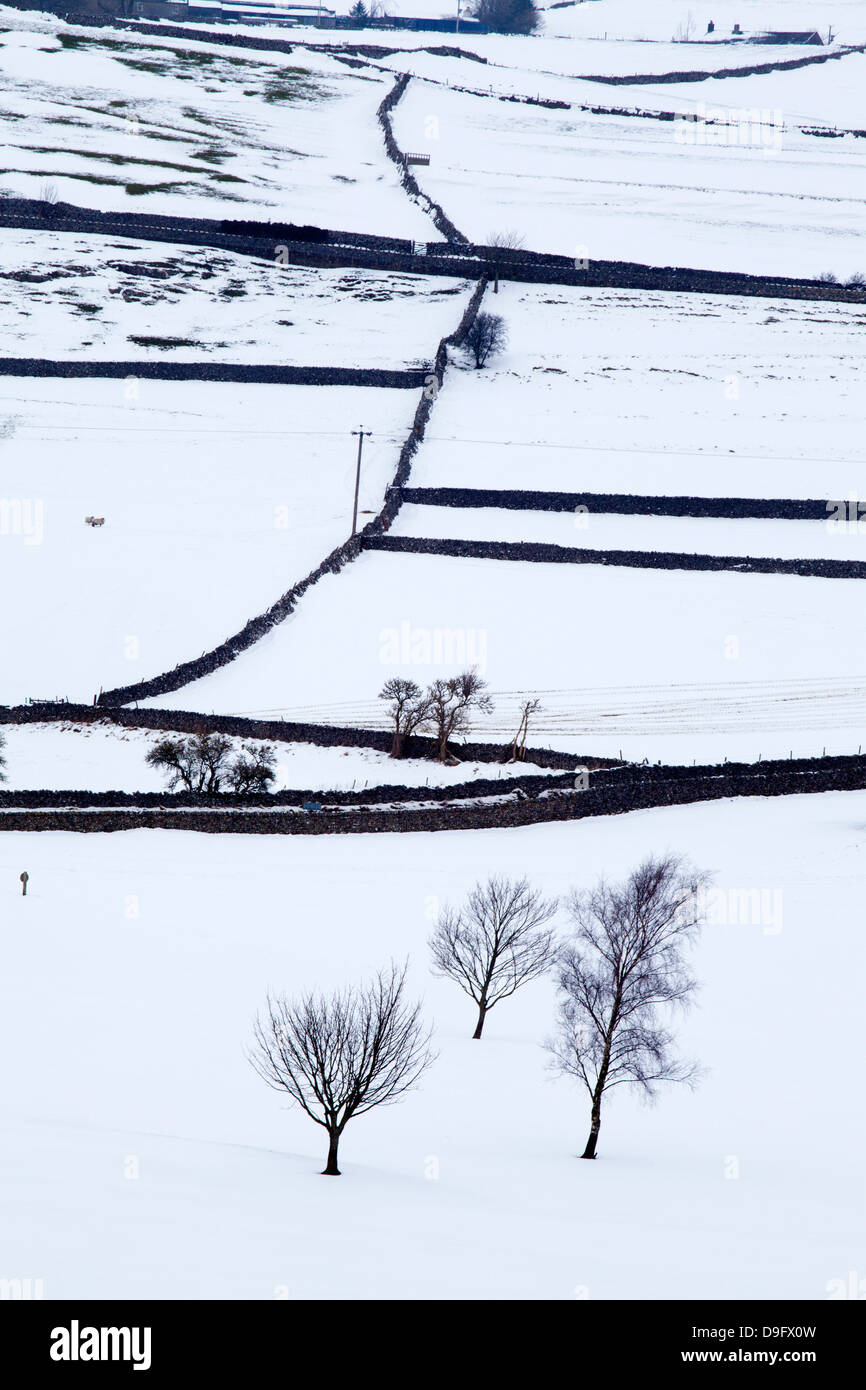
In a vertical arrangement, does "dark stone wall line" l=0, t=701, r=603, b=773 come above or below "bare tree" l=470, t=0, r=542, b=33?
below

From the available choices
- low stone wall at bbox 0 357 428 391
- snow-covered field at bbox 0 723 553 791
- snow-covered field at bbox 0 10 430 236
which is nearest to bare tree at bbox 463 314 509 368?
low stone wall at bbox 0 357 428 391

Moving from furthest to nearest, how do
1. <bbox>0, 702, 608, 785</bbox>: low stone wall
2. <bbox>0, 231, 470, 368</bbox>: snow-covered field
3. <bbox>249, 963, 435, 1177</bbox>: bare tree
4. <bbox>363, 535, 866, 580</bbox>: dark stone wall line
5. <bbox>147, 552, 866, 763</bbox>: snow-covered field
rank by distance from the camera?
<bbox>0, 231, 470, 368</bbox>: snow-covered field < <bbox>363, 535, 866, 580</bbox>: dark stone wall line < <bbox>147, 552, 866, 763</bbox>: snow-covered field < <bbox>0, 702, 608, 785</bbox>: low stone wall < <bbox>249, 963, 435, 1177</bbox>: bare tree

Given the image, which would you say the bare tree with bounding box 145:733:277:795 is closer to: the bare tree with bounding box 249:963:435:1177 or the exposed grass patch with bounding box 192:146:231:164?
the bare tree with bounding box 249:963:435:1177

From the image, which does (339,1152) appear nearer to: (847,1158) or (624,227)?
(847,1158)

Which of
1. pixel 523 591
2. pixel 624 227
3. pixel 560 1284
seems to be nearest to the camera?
pixel 560 1284

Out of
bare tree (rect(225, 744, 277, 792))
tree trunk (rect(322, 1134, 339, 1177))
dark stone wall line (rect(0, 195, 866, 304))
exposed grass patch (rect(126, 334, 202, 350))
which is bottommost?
tree trunk (rect(322, 1134, 339, 1177))

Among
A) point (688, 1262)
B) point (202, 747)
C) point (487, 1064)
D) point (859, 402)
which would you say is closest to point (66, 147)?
point (859, 402)

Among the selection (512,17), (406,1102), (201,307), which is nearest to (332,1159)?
(406,1102)
